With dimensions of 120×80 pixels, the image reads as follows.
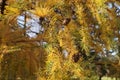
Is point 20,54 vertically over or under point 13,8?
under

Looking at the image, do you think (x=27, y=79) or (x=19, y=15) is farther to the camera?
(x=19, y=15)

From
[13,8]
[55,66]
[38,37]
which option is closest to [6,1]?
[13,8]

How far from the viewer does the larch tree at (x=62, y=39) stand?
2.97 ft

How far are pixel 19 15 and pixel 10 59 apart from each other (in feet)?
0.81

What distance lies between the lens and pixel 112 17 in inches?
41.5

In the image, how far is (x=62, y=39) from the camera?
39.8 inches

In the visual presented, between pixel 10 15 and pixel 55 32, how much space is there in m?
0.18

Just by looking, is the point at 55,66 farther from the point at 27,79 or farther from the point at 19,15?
the point at 19,15

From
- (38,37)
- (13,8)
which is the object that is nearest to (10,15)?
(13,8)

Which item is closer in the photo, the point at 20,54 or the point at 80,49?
the point at 20,54

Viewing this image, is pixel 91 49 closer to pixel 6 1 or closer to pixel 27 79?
pixel 27 79

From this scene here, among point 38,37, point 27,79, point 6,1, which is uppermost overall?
point 6,1

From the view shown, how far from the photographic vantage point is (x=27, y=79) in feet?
3.02

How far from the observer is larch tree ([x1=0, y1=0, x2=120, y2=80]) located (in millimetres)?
907
